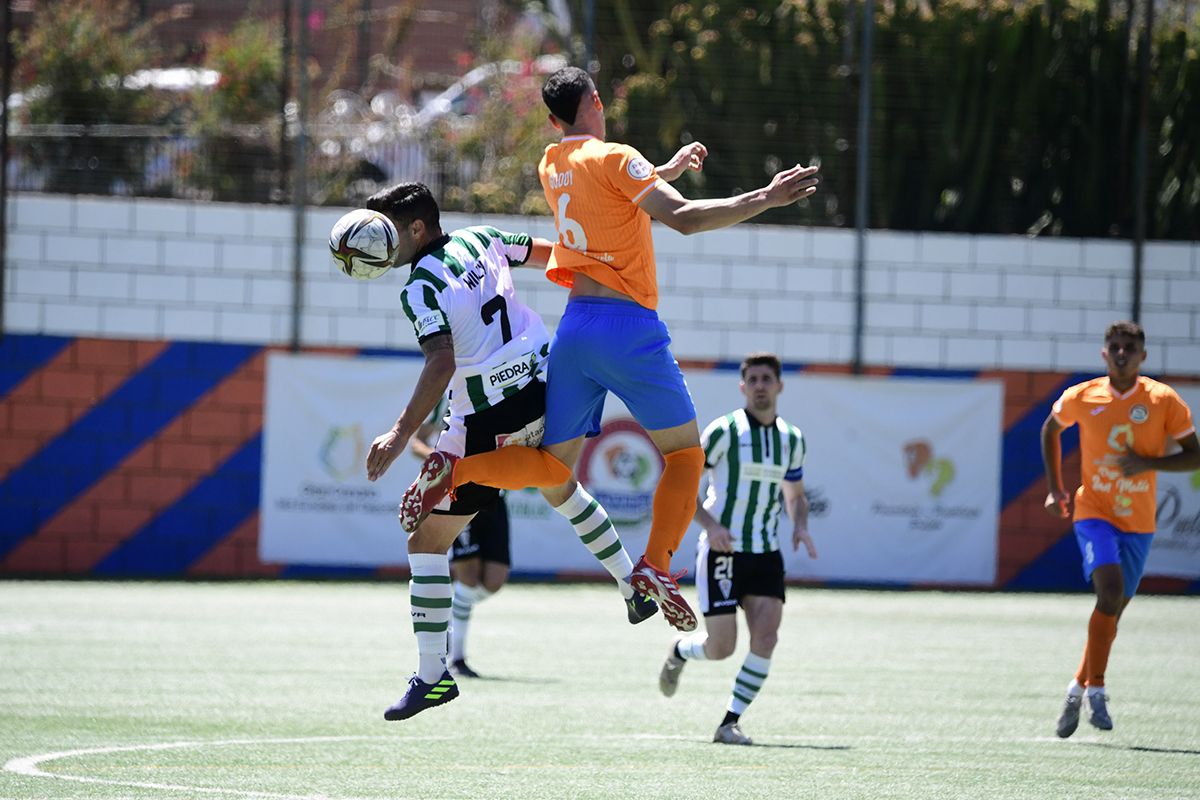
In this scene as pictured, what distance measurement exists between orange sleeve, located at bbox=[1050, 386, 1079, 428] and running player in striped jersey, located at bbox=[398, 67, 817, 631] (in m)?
3.84

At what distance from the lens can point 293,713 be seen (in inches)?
403

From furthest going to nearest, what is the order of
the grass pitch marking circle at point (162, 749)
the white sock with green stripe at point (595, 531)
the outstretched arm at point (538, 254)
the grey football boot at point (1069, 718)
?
1. the grey football boot at point (1069, 718)
2. the outstretched arm at point (538, 254)
3. the white sock with green stripe at point (595, 531)
4. the grass pitch marking circle at point (162, 749)

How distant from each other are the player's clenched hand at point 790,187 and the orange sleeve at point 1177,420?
442 centimetres

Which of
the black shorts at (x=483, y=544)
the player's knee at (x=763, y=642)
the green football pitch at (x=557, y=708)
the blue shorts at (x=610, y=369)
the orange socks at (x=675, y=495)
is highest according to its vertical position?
the blue shorts at (x=610, y=369)

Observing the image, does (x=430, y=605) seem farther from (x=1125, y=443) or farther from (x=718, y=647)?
(x=1125, y=443)

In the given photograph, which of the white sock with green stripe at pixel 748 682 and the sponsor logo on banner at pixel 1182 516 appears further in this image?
the sponsor logo on banner at pixel 1182 516

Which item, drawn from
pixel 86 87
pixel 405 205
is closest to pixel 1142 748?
pixel 405 205

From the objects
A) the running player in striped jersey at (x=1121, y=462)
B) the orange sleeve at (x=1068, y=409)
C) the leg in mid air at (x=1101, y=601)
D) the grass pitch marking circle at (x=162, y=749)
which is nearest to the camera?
the grass pitch marking circle at (x=162, y=749)

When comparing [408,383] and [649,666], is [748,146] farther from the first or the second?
[649,666]

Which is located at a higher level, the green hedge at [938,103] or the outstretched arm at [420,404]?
the green hedge at [938,103]

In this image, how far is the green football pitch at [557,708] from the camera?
26.4ft

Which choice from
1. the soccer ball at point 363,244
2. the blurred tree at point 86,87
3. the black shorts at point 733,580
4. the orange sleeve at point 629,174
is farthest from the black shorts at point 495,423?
the blurred tree at point 86,87

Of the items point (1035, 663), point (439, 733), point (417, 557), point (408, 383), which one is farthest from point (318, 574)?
point (417, 557)

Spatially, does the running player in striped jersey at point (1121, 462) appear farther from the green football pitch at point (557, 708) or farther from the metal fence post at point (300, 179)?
the metal fence post at point (300, 179)
